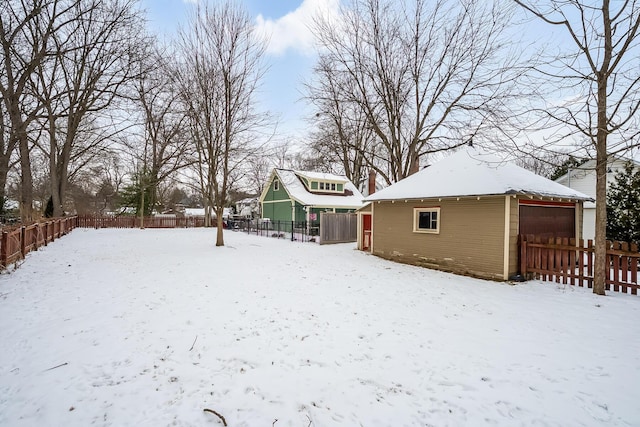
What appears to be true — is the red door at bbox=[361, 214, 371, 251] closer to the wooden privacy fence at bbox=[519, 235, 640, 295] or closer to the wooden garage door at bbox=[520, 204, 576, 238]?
the wooden garage door at bbox=[520, 204, 576, 238]

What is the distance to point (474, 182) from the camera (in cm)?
963

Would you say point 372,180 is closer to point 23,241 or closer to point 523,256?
point 523,256

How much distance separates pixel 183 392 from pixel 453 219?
9.14 metres

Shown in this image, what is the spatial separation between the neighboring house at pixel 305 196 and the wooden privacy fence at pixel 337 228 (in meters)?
4.79

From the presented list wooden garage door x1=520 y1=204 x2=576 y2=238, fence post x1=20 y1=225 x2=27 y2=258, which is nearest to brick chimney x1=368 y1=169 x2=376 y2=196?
wooden garage door x1=520 y1=204 x2=576 y2=238

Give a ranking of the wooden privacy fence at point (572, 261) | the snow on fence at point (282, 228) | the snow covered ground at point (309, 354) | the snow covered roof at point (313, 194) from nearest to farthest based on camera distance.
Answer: the snow covered ground at point (309, 354) < the wooden privacy fence at point (572, 261) < the snow on fence at point (282, 228) < the snow covered roof at point (313, 194)

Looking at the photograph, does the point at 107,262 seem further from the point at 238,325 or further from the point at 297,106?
the point at 297,106

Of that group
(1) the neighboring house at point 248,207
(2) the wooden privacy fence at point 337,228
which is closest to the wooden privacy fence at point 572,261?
(2) the wooden privacy fence at point 337,228

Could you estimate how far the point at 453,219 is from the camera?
9.87 m

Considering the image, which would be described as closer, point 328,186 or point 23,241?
point 23,241

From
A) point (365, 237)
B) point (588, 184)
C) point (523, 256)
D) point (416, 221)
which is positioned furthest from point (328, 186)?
point (523, 256)

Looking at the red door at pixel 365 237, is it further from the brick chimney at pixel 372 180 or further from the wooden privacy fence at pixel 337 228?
the brick chimney at pixel 372 180

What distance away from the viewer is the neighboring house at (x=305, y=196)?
942 inches

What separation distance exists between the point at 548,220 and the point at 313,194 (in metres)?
17.6
